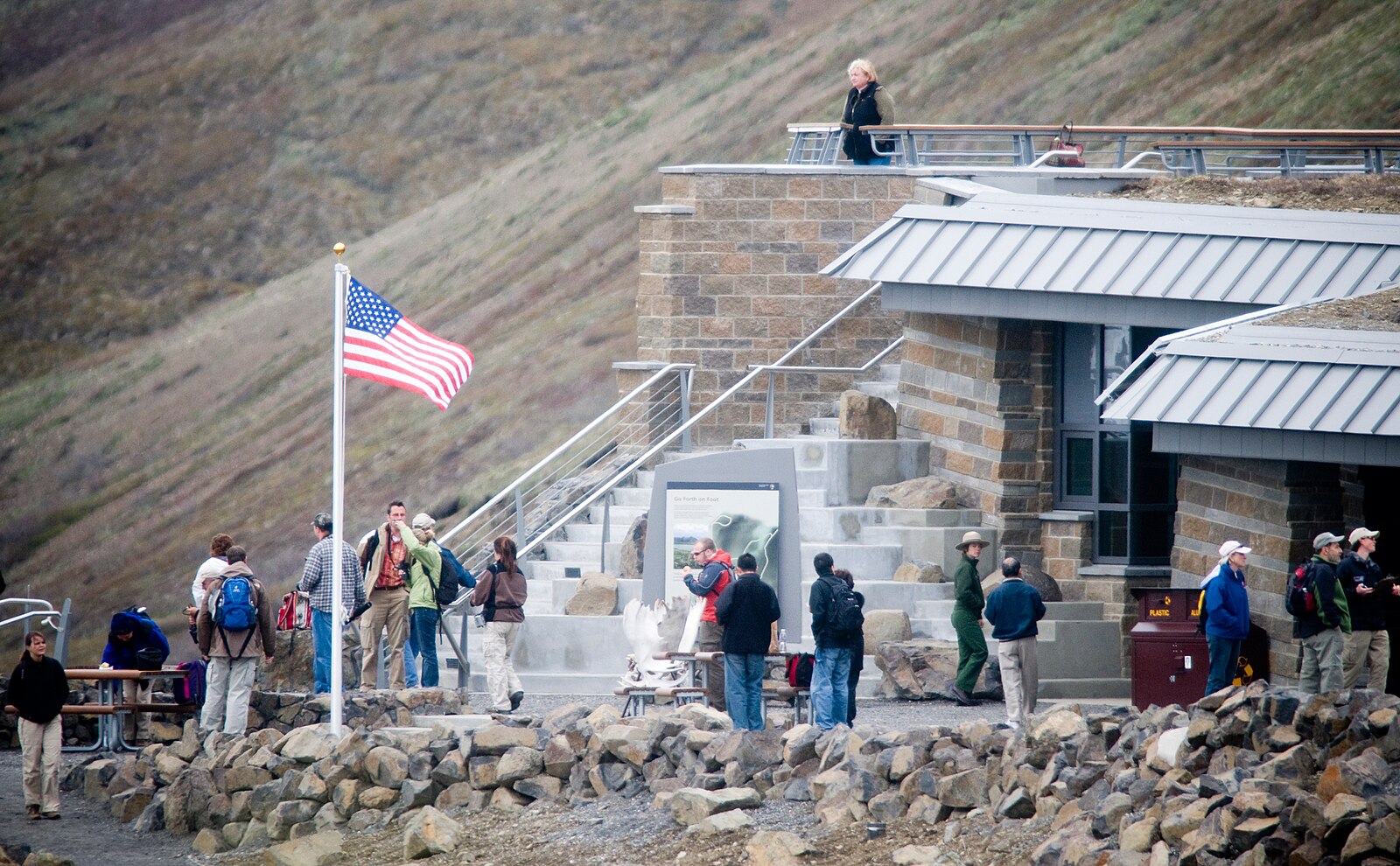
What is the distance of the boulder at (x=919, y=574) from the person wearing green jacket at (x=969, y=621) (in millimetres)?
1513

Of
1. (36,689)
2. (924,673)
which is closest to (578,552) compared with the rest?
(924,673)

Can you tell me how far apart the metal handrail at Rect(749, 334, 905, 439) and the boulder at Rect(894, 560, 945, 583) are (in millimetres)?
3136

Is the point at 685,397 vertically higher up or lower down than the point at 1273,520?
higher up

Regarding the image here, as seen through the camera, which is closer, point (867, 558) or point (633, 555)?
point (867, 558)

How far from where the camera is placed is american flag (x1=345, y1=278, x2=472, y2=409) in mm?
16625

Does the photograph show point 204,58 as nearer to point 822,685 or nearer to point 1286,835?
point 822,685

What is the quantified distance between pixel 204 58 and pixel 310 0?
450 cm

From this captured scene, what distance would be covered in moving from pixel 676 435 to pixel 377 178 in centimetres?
4658

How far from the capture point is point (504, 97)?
230 feet

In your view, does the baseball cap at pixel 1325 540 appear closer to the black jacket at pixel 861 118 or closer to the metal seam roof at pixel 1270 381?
the metal seam roof at pixel 1270 381

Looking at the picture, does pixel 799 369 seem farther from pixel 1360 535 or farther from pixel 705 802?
pixel 705 802

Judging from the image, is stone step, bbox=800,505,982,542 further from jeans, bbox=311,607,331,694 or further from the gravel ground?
jeans, bbox=311,607,331,694

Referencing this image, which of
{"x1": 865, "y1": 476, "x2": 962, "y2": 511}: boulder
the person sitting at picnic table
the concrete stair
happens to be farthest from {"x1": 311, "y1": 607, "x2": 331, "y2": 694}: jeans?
{"x1": 865, "y1": 476, "x2": 962, "y2": 511}: boulder

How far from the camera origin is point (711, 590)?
1720 cm
